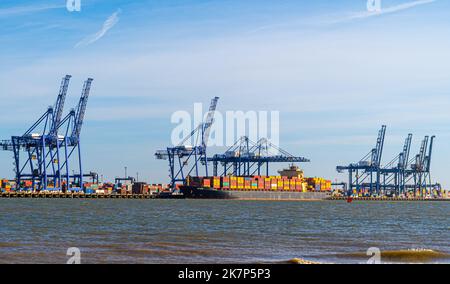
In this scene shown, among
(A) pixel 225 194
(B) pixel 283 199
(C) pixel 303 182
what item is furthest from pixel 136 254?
(C) pixel 303 182

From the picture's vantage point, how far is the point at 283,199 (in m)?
172

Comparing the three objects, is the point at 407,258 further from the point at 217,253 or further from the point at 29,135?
the point at 29,135

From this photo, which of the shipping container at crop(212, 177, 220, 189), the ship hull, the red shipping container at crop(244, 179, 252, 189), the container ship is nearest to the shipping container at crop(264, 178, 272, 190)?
the container ship

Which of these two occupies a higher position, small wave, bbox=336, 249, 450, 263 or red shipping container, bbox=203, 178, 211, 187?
red shipping container, bbox=203, 178, 211, 187

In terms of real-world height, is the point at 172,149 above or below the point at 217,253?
above

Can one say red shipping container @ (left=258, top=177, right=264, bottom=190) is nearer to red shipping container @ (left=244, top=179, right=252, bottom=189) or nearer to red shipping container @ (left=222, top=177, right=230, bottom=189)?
red shipping container @ (left=244, top=179, right=252, bottom=189)

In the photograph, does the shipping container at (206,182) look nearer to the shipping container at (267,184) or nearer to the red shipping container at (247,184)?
the red shipping container at (247,184)

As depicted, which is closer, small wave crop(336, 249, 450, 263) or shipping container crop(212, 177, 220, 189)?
small wave crop(336, 249, 450, 263)

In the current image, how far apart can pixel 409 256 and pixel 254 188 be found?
468ft

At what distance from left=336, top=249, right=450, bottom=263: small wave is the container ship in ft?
442

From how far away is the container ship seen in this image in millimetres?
163250

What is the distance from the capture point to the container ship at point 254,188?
16325cm
